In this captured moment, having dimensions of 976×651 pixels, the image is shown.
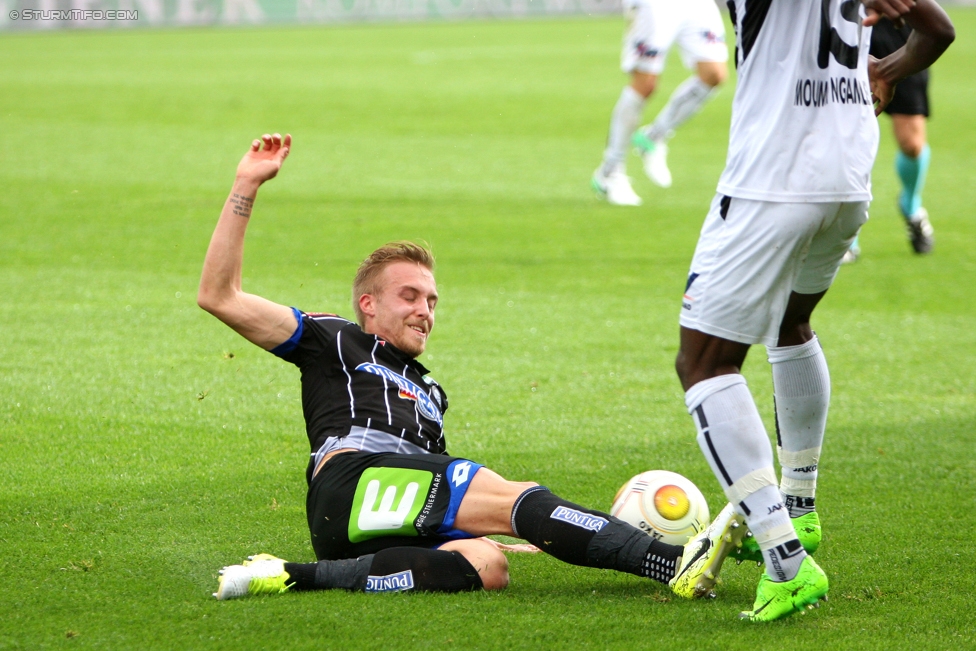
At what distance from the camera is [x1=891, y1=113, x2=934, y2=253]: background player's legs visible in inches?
349

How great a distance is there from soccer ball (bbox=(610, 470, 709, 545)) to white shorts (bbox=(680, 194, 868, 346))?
2.62 feet

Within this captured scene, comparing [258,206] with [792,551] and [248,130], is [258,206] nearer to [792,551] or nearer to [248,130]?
[248,130]

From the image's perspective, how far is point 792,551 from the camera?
3.08m

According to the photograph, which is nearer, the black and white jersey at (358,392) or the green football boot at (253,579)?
the green football boot at (253,579)

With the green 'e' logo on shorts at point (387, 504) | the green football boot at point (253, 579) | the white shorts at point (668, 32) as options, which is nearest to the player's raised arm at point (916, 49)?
the green 'e' logo on shorts at point (387, 504)

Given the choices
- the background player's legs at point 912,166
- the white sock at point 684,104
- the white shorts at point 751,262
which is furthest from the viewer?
the white sock at point 684,104

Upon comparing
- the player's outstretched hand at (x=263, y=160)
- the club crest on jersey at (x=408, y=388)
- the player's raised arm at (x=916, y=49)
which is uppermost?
the player's raised arm at (x=916, y=49)

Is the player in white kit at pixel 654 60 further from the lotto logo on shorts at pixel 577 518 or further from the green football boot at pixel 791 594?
the green football boot at pixel 791 594

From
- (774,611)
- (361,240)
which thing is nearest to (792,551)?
(774,611)

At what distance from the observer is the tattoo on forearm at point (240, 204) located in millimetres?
3578

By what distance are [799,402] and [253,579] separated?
1.64m

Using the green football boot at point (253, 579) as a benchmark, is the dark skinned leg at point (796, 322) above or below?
above

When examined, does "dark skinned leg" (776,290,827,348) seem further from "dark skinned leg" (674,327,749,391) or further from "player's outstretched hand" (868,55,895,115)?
"player's outstretched hand" (868,55,895,115)

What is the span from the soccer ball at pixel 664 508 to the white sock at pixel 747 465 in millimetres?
623
